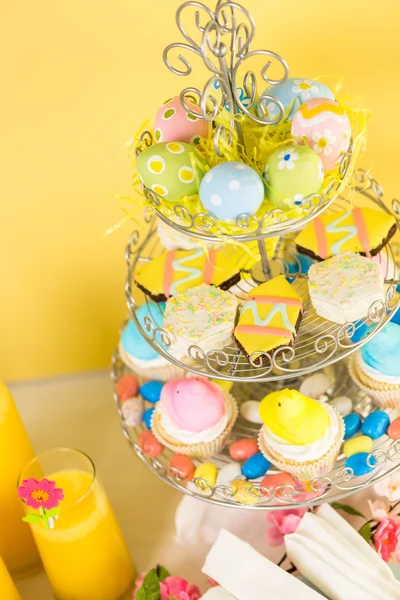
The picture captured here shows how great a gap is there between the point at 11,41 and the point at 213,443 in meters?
0.67

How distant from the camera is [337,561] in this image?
0.92m

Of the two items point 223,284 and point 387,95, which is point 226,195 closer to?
→ point 223,284

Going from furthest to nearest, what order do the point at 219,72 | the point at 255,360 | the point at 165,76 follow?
1. the point at 165,76
2. the point at 255,360
3. the point at 219,72

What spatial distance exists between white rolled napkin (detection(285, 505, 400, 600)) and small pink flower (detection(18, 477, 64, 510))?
12.6 inches

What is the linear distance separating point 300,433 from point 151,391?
288 mm

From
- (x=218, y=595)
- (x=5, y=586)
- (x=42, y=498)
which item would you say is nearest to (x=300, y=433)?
(x=218, y=595)

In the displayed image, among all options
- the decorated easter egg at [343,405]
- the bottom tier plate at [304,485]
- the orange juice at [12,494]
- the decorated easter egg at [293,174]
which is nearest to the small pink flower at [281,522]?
the bottom tier plate at [304,485]

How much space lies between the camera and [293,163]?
0.79 meters

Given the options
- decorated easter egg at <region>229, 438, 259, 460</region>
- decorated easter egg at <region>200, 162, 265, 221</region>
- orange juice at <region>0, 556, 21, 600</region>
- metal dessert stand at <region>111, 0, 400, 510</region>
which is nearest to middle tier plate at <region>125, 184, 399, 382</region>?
metal dessert stand at <region>111, 0, 400, 510</region>

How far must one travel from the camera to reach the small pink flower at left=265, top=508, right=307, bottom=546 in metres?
1.04

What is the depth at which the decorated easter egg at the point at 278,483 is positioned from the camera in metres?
0.99

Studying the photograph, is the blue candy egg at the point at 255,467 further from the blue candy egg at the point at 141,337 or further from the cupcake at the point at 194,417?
the blue candy egg at the point at 141,337

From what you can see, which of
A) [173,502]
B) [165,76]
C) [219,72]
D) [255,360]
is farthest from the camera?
[173,502]

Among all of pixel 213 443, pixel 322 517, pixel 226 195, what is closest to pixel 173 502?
pixel 213 443
